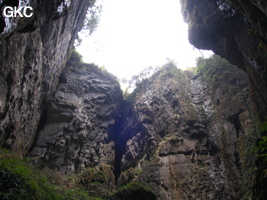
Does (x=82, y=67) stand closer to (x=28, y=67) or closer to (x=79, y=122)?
(x=79, y=122)

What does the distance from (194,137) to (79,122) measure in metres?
9.62

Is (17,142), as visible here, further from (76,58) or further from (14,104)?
(76,58)

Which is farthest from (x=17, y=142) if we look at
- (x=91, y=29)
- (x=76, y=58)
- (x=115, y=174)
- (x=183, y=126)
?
(x=91, y=29)

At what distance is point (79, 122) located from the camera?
17953mm

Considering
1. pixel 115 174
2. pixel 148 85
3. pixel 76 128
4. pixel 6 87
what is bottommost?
pixel 115 174

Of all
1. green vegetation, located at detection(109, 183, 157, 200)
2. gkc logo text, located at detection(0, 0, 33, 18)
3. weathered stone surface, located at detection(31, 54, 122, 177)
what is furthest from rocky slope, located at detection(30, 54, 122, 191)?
gkc logo text, located at detection(0, 0, 33, 18)

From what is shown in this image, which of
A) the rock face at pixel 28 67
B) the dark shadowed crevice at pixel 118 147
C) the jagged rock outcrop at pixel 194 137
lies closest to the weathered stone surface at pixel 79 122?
the dark shadowed crevice at pixel 118 147

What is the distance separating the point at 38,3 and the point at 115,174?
1450 centimetres

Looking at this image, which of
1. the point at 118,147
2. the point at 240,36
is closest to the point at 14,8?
the point at 240,36

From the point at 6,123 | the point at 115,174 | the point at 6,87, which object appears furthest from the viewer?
the point at 115,174

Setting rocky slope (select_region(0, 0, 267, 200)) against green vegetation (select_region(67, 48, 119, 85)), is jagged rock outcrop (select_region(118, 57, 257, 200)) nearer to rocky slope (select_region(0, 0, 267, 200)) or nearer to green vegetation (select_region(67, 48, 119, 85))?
rocky slope (select_region(0, 0, 267, 200))

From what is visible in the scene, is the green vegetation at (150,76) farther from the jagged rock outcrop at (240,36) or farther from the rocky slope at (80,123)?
the jagged rock outcrop at (240,36)

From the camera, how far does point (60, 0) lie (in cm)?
1020

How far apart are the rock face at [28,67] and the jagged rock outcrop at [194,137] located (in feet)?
27.3
